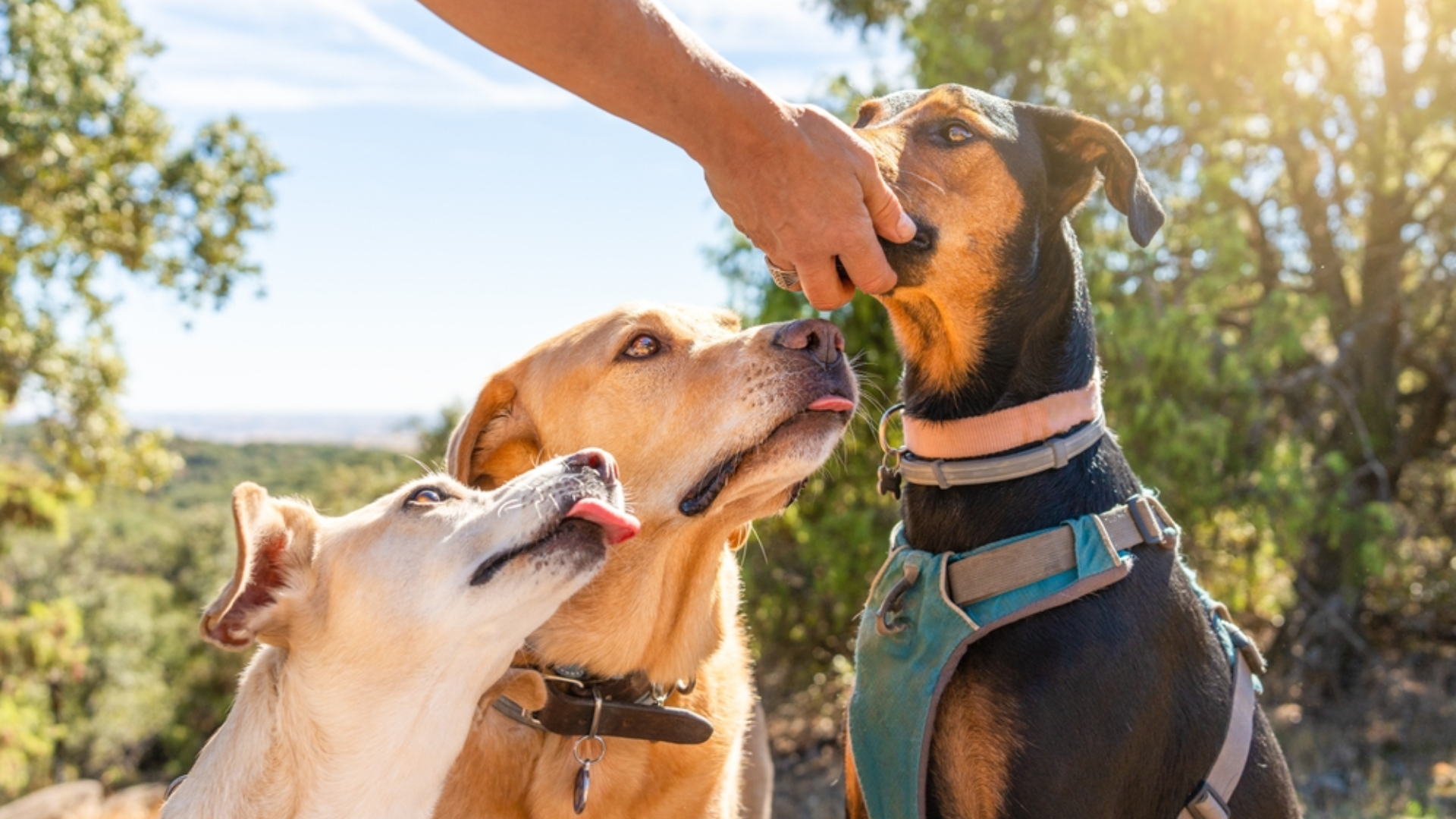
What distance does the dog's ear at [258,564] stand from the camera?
8.47ft

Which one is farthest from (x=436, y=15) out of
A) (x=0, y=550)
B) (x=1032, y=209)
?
(x=0, y=550)

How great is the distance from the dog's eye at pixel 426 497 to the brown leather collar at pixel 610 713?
0.63 m

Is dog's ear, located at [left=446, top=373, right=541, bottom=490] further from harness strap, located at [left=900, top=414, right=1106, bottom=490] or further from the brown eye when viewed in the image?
harness strap, located at [left=900, top=414, right=1106, bottom=490]

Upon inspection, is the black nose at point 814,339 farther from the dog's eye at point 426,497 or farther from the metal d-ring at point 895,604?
the dog's eye at point 426,497

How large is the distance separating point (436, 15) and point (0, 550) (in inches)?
765

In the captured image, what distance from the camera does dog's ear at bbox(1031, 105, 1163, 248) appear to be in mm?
3230

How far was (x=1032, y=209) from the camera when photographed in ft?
10.5

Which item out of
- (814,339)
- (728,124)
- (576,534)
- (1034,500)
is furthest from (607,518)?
(1034,500)

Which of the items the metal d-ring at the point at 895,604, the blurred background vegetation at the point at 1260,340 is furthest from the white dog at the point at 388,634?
the blurred background vegetation at the point at 1260,340

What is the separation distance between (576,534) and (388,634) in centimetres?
55

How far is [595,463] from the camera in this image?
2.84 metres

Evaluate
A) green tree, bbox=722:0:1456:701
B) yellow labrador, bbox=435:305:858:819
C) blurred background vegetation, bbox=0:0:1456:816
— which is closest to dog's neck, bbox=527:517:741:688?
yellow labrador, bbox=435:305:858:819

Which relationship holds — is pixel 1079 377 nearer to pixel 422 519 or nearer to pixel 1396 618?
pixel 422 519

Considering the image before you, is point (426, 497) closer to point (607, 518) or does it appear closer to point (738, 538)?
point (607, 518)
